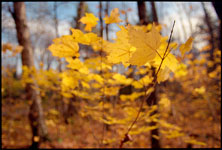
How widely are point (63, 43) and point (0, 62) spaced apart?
4.27 meters

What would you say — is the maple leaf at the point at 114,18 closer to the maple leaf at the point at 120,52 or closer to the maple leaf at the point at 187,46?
the maple leaf at the point at 120,52

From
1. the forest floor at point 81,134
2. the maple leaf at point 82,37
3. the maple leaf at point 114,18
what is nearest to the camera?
the maple leaf at point 82,37

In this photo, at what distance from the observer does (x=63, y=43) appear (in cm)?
84

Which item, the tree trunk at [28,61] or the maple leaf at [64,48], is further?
the tree trunk at [28,61]

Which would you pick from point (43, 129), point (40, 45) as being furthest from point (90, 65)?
point (40, 45)

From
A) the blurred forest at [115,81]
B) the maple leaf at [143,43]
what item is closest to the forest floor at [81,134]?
the blurred forest at [115,81]

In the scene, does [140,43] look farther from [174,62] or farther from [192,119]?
[192,119]

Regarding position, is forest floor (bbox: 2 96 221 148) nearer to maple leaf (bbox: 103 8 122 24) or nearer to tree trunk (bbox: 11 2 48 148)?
tree trunk (bbox: 11 2 48 148)

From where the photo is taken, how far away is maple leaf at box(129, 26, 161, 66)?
46 cm

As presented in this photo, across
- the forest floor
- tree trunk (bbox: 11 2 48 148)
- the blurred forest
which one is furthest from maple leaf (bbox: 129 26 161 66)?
tree trunk (bbox: 11 2 48 148)

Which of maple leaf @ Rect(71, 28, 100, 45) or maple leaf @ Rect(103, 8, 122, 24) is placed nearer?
maple leaf @ Rect(71, 28, 100, 45)

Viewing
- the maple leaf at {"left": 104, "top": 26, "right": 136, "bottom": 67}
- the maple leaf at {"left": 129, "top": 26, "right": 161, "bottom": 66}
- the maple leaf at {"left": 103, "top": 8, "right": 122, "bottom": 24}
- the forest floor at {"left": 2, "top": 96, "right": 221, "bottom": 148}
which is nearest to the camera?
the maple leaf at {"left": 129, "top": 26, "right": 161, "bottom": 66}

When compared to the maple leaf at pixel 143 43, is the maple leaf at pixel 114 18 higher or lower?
higher

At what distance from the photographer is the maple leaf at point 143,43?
0.46 meters
